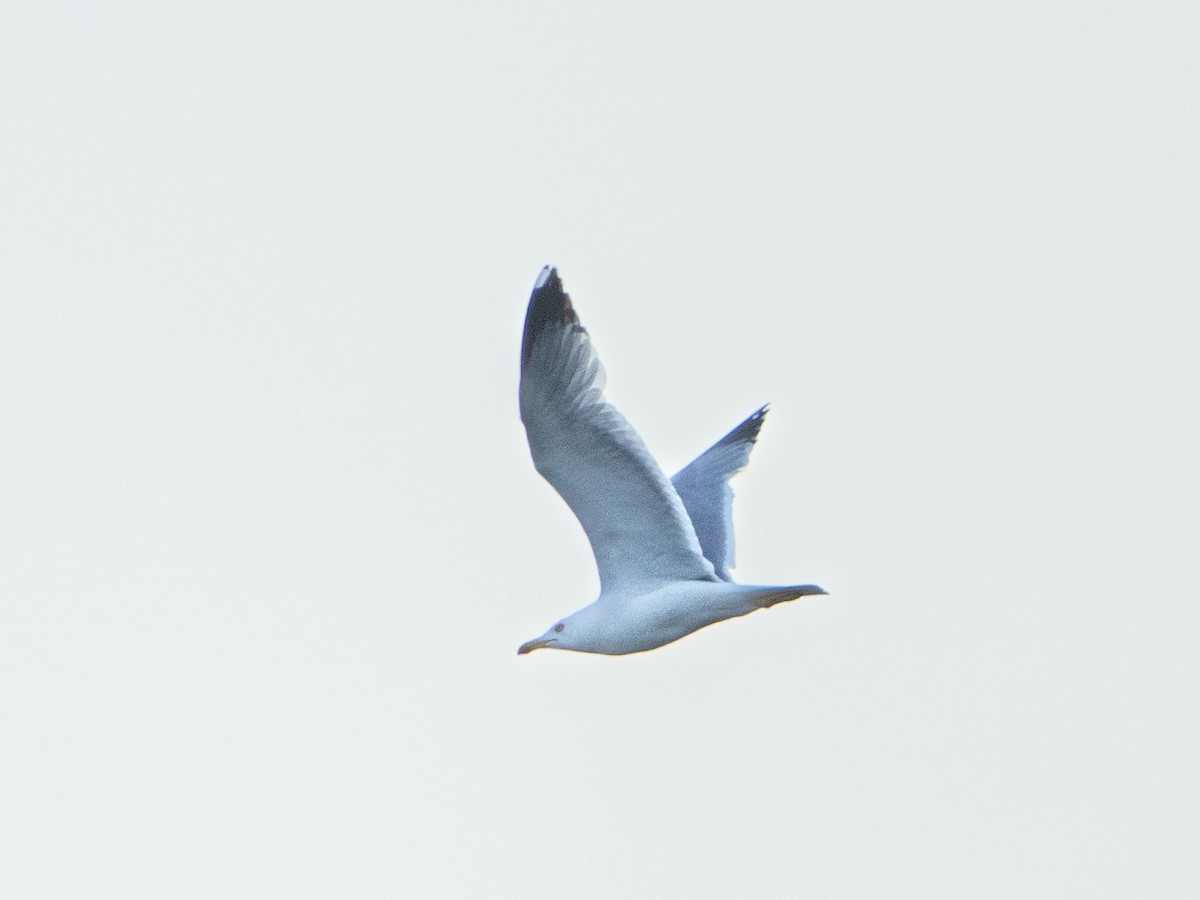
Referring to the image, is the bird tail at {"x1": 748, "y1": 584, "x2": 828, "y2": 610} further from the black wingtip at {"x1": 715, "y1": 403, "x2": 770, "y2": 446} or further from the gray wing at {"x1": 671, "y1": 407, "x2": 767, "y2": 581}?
the black wingtip at {"x1": 715, "y1": 403, "x2": 770, "y2": 446}

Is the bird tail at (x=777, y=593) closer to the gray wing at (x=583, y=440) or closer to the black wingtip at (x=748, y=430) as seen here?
the gray wing at (x=583, y=440)

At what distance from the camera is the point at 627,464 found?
1446 centimetres

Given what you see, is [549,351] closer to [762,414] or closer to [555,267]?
[555,267]

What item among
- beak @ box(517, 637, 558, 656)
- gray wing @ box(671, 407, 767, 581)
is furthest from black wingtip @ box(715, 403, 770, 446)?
beak @ box(517, 637, 558, 656)

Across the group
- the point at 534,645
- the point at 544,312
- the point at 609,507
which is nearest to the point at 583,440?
the point at 609,507

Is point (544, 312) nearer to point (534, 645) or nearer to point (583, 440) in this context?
point (583, 440)

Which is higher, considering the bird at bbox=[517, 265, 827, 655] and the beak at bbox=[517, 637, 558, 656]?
the bird at bbox=[517, 265, 827, 655]

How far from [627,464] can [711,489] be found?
12.3ft

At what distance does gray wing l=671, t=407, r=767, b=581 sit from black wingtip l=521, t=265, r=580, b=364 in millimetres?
3191

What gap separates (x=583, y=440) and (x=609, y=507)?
0.74m

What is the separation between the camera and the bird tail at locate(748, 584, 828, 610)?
13.8 m

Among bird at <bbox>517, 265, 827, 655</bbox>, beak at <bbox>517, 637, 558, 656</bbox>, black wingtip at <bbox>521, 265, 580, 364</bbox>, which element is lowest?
beak at <bbox>517, 637, 558, 656</bbox>

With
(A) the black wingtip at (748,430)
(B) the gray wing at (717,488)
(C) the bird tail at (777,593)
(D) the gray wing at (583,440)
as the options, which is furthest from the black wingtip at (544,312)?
(A) the black wingtip at (748,430)

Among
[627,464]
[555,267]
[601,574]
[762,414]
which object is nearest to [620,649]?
[601,574]
